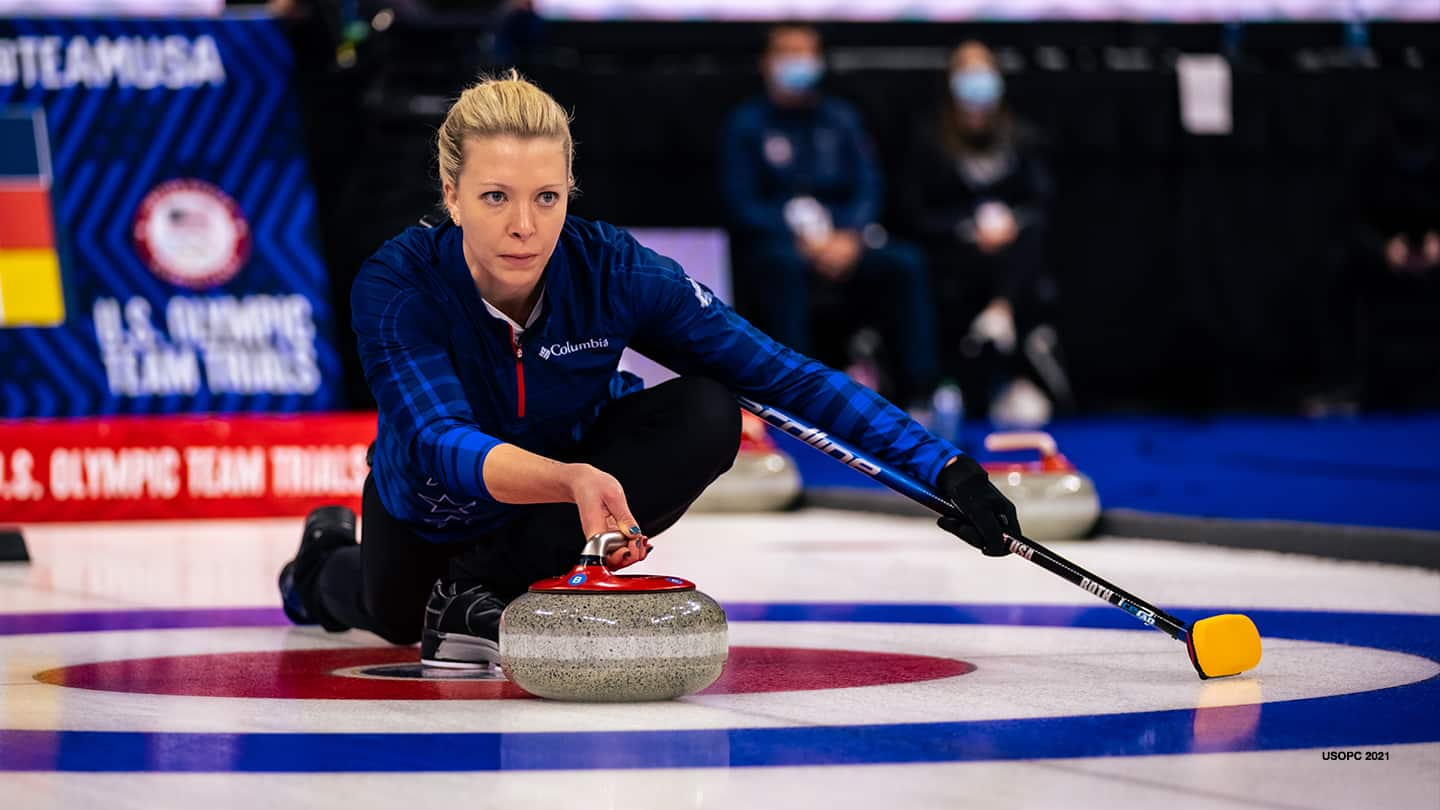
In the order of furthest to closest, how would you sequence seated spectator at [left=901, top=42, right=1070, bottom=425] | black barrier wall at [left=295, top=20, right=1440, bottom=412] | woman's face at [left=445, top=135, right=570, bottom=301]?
black barrier wall at [left=295, top=20, right=1440, bottom=412] → seated spectator at [left=901, top=42, right=1070, bottom=425] → woman's face at [left=445, top=135, right=570, bottom=301]

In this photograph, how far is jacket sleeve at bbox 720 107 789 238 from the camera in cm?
923

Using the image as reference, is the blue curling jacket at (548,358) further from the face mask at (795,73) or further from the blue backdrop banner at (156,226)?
the face mask at (795,73)

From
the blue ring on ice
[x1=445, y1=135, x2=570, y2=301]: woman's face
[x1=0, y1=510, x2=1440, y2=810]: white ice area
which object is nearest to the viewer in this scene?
[x1=0, y1=510, x2=1440, y2=810]: white ice area

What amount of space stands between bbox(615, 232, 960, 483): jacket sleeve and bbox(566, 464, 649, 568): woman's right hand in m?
0.51

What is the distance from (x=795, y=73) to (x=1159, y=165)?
225 centimetres

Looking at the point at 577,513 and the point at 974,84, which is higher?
the point at 974,84

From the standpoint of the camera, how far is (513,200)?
3137 millimetres

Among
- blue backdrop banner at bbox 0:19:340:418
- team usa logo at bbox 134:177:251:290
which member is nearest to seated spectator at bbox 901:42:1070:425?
blue backdrop banner at bbox 0:19:340:418

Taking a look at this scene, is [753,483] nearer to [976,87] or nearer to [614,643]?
[976,87]

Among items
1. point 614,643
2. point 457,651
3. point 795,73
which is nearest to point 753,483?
point 795,73

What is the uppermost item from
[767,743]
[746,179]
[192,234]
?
[746,179]

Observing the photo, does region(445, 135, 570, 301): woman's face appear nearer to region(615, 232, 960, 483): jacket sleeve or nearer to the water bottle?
region(615, 232, 960, 483): jacket sleeve

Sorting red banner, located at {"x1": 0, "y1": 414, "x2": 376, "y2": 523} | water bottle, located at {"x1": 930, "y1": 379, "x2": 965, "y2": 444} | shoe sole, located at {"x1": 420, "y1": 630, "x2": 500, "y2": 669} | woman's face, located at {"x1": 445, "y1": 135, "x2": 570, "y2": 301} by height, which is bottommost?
shoe sole, located at {"x1": 420, "y1": 630, "x2": 500, "y2": 669}

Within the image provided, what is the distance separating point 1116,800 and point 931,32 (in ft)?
27.1
